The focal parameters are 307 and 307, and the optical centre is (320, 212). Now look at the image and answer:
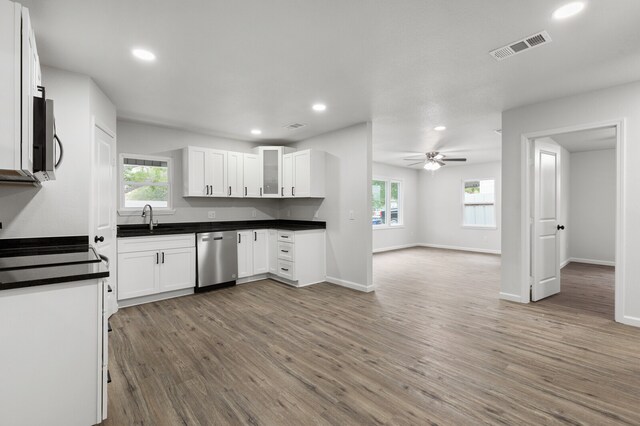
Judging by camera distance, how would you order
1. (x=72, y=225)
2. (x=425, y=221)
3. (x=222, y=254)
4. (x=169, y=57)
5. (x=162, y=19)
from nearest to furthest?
1. (x=162, y=19)
2. (x=169, y=57)
3. (x=72, y=225)
4. (x=222, y=254)
5. (x=425, y=221)

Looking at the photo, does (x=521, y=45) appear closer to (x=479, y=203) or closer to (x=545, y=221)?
(x=545, y=221)

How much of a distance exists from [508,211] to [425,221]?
20.0 ft

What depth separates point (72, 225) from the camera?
2.94 m

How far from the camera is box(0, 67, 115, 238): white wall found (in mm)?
2730

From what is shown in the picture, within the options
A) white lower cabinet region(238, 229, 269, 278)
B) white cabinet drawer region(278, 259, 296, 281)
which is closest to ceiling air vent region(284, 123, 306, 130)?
white lower cabinet region(238, 229, 269, 278)

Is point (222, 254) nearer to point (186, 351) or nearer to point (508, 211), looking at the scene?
point (186, 351)

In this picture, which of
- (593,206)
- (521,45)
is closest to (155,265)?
(521,45)

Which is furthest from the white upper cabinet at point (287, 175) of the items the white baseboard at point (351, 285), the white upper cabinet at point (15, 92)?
the white upper cabinet at point (15, 92)

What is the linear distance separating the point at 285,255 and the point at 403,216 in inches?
222

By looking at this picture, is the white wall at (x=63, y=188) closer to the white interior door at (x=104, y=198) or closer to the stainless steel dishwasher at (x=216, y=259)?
the white interior door at (x=104, y=198)

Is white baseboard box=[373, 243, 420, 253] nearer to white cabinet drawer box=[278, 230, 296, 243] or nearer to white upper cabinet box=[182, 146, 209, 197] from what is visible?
white cabinet drawer box=[278, 230, 296, 243]

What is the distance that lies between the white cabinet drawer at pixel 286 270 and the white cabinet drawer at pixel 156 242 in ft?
4.68

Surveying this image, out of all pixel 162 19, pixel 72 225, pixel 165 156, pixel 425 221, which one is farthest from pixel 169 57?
pixel 425 221

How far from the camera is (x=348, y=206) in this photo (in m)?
5.00
